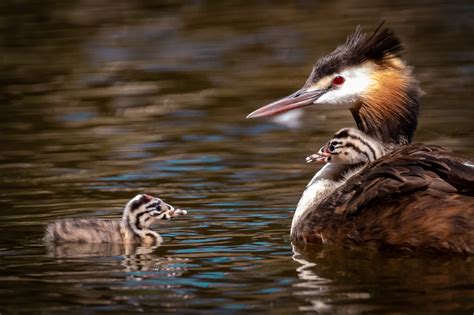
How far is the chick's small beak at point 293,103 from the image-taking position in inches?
410

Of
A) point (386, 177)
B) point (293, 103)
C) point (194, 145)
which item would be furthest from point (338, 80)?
point (194, 145)

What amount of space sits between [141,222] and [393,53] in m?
2.25

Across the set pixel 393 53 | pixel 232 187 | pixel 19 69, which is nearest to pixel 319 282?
pixel 393 53

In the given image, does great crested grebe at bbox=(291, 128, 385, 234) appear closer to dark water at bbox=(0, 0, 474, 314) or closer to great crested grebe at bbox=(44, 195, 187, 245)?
dark water at bbox=(0, 0, 474, 314)

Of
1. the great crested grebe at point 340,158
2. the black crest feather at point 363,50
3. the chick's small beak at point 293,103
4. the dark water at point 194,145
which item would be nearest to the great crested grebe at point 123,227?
the dark water at point 194,145

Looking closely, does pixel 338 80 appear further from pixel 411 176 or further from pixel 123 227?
pixel 123 227

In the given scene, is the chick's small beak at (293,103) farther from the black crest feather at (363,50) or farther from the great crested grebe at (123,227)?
the great crested grebe at (123,227)

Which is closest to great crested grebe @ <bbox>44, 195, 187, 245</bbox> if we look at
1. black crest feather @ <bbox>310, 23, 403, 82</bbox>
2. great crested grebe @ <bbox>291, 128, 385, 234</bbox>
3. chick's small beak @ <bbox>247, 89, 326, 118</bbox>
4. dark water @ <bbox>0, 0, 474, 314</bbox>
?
dark water @ <bbox>0, 0, 474, 314</bbox>

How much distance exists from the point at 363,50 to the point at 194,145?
373 centimetres

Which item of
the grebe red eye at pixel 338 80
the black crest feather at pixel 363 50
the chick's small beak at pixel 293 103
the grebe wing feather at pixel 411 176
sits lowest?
the grebe wing feather at pixel 411 176

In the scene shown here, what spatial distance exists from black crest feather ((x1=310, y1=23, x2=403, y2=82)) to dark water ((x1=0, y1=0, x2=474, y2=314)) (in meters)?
1.25

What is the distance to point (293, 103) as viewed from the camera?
34.4ft

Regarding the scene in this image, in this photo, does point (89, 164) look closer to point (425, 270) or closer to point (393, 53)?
point (393, 53)

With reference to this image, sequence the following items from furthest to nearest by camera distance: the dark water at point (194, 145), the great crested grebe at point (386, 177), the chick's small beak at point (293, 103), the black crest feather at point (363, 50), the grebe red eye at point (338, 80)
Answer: the chick's small beak at point (293, 103)
the grebe red eye at point (338, 80)
the black crest feather at point (363, 50)
the great crested grebe at point (386, 177)
the dark water at point (194, 145)
